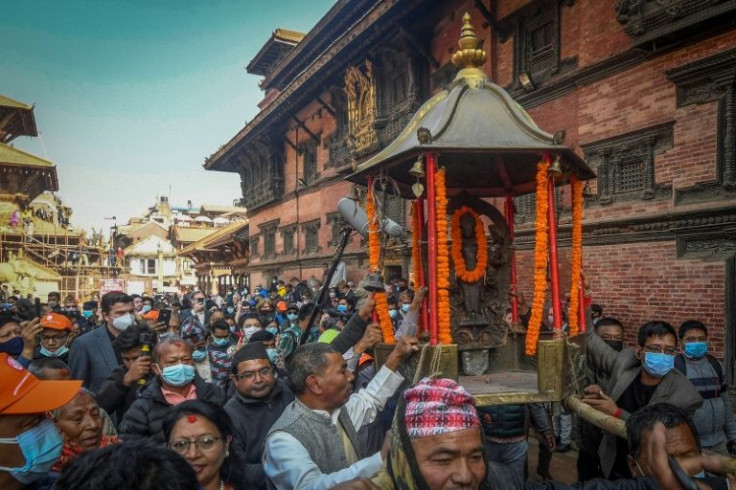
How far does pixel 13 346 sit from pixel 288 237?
55.7 ft

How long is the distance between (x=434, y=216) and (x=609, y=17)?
702 cm

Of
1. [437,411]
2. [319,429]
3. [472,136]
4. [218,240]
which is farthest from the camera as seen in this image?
[218,240]

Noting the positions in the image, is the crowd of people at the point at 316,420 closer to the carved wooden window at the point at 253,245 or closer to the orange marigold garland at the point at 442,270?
the orange marigold garland at the point at 442,270

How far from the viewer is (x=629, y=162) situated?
27.6 feet

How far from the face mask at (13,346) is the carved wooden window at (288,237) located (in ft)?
52.9

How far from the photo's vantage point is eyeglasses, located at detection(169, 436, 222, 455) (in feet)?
8.16

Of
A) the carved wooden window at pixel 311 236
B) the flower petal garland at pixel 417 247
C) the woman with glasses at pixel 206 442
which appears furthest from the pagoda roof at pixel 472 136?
the carved wooden window at pixel 311 236

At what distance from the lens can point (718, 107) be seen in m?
7.05

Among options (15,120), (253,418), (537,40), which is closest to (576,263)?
(253,418)

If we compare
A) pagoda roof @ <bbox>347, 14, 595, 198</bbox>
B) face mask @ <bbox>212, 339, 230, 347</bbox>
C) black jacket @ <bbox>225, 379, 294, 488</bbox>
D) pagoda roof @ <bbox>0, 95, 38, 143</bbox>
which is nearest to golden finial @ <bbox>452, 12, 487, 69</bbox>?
pagoda roof @ <bbox>347, 14, 595, 198</bbox>

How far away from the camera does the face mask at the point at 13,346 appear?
17.5 ft

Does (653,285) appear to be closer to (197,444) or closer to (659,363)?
(659,363)

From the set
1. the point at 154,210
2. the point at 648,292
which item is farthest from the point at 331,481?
the point at 154,210

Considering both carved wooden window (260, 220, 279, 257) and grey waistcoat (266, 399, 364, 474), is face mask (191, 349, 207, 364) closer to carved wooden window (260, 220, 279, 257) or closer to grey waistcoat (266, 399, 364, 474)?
grey waistcoat (266, 399, 364, 474)
